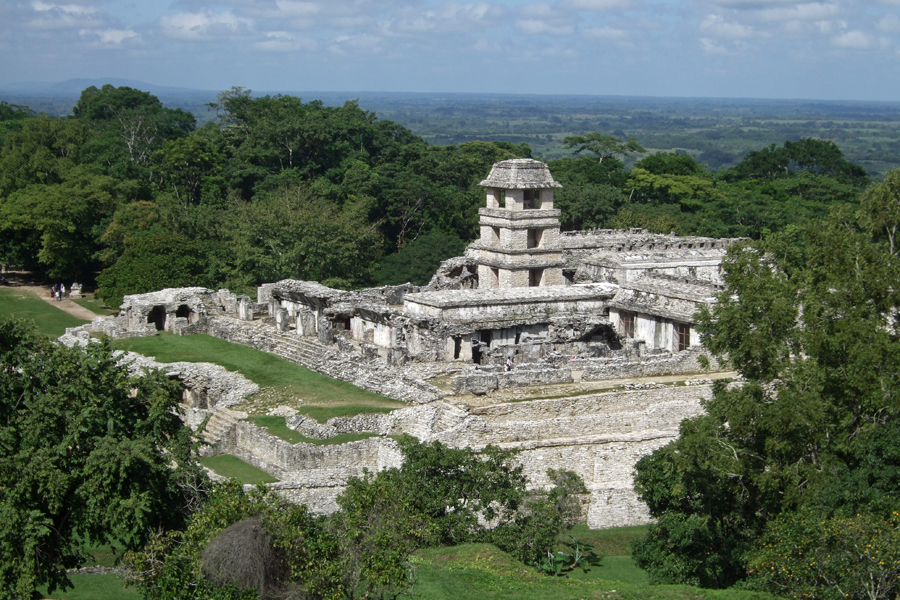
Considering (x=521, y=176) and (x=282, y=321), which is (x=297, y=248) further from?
(x=521, y=176)

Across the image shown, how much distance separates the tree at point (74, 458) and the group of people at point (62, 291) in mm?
33989

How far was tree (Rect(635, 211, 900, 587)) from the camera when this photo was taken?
24.4 meters

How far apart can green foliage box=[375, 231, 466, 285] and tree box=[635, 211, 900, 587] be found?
32.4 m

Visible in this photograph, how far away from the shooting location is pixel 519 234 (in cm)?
4547

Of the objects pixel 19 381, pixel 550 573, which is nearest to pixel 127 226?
pixel 19 381

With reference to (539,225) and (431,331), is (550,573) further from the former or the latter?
(539,225)

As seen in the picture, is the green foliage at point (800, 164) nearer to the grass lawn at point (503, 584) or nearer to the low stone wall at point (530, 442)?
the low stone wall at point (530, 442)

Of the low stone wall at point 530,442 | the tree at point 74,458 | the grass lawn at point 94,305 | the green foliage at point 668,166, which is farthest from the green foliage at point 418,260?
the tree at point 74,458

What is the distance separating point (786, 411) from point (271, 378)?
687 inches

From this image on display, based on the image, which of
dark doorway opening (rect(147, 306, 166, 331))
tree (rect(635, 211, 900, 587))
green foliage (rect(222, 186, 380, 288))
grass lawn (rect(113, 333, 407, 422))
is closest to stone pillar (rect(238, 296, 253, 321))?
grass lawn (rect(113, 333, 407, 422))

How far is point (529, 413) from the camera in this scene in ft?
106

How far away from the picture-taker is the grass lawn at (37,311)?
1962 inches

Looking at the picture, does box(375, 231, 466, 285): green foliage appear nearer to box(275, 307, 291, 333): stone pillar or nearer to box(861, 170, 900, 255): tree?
box(275, 307, 291, 333): stone pillar

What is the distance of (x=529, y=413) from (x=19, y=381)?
1400 centimetres
